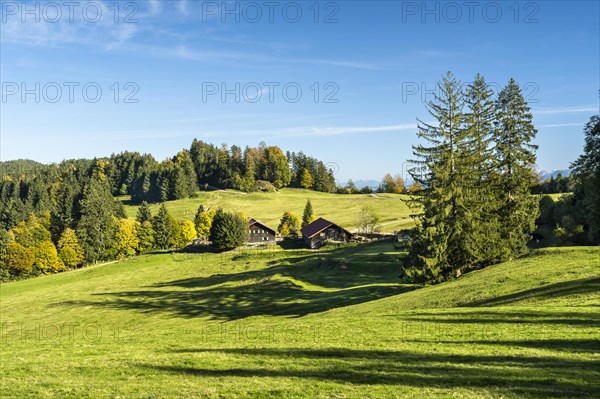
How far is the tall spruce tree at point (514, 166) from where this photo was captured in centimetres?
4200

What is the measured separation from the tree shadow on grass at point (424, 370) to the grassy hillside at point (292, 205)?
105 meters

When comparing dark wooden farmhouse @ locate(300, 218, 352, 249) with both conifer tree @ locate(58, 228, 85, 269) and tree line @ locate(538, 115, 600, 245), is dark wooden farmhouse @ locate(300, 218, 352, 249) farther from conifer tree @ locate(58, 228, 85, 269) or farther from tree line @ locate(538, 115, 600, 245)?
conifer tree @ locate(58, 228, 85, 269)

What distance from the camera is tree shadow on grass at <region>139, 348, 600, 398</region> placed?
36.9 ft

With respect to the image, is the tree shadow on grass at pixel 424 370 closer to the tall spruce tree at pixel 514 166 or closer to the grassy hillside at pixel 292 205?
the tall spruce tree at pixel 514 166

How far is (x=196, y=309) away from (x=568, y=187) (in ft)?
438

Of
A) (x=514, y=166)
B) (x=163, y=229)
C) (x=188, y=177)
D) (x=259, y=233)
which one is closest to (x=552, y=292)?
(x=514, y=166)

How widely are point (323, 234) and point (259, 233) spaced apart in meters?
20.4

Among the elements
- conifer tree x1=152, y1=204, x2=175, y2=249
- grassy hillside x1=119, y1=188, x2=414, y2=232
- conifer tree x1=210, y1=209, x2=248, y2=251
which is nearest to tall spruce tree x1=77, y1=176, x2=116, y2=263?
conifer tree x1=152, y1=204, x2=175, y2=249

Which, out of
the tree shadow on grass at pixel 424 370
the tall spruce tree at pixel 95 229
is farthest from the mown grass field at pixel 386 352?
the tall spruce tree at pixel 95 229

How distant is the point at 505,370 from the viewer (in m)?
12.6

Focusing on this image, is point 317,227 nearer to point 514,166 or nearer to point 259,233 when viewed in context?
point 259,233

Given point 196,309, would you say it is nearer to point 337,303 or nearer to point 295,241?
point 337,303

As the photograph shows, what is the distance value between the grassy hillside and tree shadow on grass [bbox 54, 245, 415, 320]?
60.2 meters

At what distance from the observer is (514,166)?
4297 centimetres
